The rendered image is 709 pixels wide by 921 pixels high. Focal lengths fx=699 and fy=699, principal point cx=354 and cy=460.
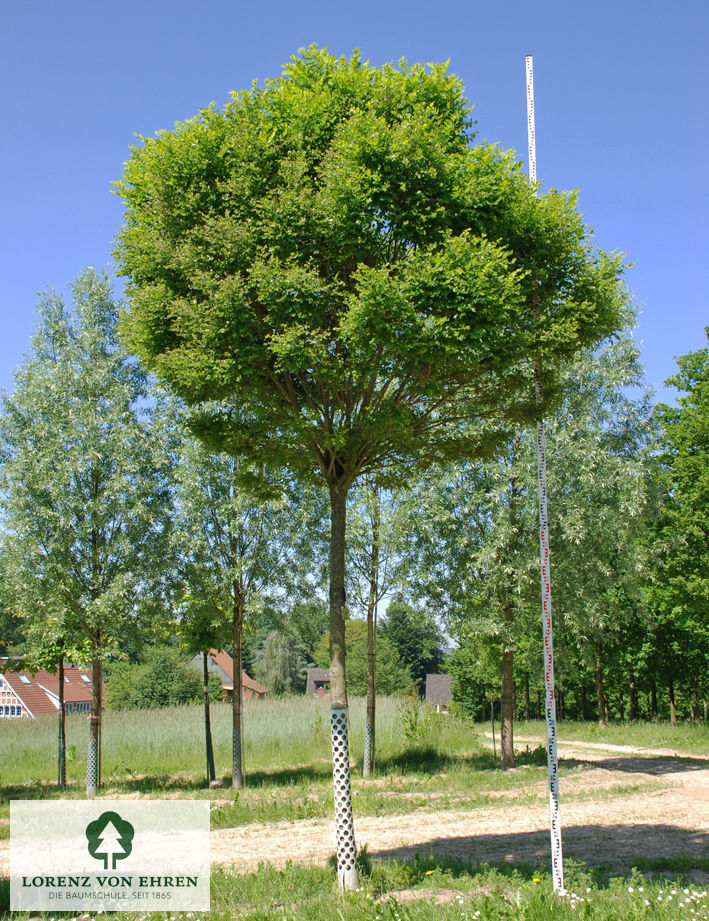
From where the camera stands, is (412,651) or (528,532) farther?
(412,651)

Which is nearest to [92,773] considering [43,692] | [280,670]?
[43,692]

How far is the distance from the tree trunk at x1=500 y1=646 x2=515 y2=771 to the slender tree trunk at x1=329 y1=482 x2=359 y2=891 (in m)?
11.4

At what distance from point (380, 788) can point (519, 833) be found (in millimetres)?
5629

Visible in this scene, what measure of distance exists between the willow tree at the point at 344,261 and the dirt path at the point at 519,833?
290cm

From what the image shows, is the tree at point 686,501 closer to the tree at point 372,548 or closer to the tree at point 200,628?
the tree at point 372,548

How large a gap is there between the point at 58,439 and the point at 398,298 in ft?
40.8

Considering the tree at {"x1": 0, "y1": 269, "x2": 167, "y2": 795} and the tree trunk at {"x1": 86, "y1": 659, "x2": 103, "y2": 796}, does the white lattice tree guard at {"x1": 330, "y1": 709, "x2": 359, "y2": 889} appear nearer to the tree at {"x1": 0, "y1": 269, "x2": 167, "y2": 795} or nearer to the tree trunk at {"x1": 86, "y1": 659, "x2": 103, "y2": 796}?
the tree at {"x1": 0, "y1": 269, "x2": 167, "y2": 795}

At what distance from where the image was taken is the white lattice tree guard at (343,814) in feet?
22.6

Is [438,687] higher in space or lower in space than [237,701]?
lower

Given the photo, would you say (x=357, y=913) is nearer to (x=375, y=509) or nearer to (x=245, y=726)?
(x=375, y=509)

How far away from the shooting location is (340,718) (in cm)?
738

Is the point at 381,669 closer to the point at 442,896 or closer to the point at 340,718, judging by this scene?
the point at 340,718

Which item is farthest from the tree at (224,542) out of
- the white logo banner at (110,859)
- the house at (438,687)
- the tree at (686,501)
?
the house at (438,687)

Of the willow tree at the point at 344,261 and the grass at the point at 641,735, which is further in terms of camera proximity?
the grass at the point at 641,735
